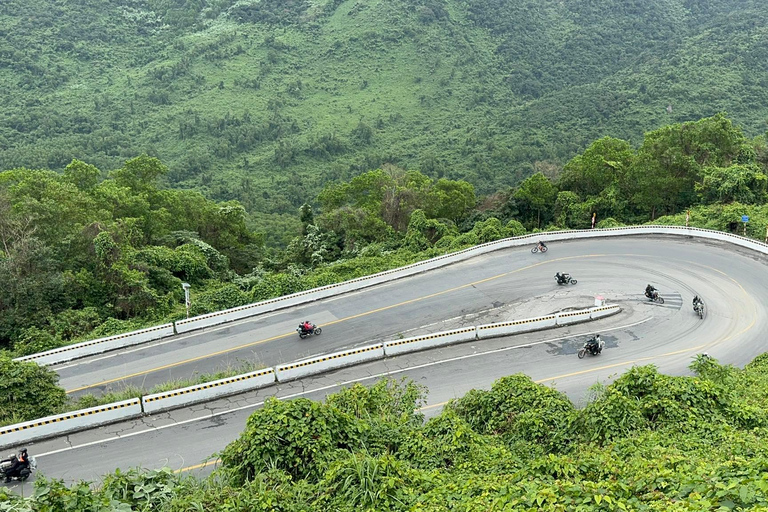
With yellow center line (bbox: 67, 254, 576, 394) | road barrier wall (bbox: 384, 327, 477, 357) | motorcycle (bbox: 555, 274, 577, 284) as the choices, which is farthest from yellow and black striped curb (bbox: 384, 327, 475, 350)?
motorcycle (bbox: 555, 274, 577, 284)

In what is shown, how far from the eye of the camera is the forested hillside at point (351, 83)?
85.0 meters

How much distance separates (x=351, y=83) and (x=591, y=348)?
3801 inches

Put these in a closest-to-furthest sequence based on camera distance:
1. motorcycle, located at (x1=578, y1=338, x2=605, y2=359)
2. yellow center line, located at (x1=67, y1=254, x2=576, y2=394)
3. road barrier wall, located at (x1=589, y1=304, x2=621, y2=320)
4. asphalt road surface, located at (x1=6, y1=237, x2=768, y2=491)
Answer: asphalt road surface, located at (x1=6, y1=237, x2=768, y2=491) < yellow center line, located at (x1=67, y1=254, x2=576, y2=394) < motorcycle, located at (x1=578, y1=338, x2=605, y2=359) < road barrier wall, located at (x1=589, y1=304, x2=621, y2=320)

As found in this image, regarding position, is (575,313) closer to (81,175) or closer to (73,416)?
(73,416)

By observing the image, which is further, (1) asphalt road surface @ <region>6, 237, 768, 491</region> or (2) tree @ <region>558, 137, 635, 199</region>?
(2) tree @ <region>558, 137, 635, 199</region>

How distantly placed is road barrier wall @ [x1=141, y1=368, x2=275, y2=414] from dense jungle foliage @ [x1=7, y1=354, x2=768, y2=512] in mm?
6410

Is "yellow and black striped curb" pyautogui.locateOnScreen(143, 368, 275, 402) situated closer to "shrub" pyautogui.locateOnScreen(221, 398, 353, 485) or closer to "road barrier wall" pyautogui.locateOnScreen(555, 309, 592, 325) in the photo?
"shrub" pyautogui.locateOnScreen(221, 398, 353, 485)

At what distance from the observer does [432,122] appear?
102000 mm

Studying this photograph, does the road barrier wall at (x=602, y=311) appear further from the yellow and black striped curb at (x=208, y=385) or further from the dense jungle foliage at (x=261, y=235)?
the yellow and black striped curb at (x=208, y=385)

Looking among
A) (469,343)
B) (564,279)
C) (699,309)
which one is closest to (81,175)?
(469,343)

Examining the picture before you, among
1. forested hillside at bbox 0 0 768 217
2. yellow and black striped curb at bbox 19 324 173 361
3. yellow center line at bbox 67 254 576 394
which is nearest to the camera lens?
yellow center line at bbox 67 254 576 394

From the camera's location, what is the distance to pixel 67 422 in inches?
763

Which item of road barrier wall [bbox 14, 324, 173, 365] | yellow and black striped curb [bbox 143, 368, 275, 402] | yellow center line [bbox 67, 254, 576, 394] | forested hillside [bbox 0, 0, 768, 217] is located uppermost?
forested hillside [bbox 0, 0, 768, 217]

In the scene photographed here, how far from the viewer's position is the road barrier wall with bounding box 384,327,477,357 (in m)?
24.5
